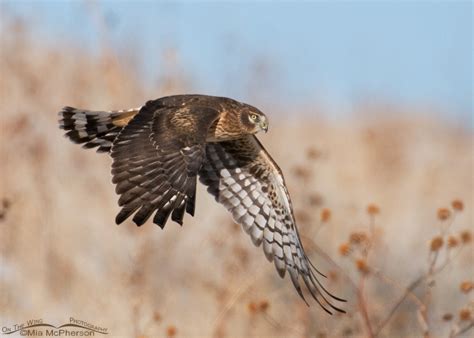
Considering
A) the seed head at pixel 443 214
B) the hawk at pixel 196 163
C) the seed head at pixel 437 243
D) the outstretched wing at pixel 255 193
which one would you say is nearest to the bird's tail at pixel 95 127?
the hawk at pixel 196 163

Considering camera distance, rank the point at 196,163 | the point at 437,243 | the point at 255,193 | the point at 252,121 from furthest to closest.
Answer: the point at 255,193 → the point at 252,121 → the point at 196,163 → the point at 437,243

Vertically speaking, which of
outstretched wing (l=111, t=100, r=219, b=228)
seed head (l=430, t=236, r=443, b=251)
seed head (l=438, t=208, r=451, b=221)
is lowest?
seed head (l=430, t=236, r=443, b=251)

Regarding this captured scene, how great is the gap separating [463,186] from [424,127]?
2.90 m

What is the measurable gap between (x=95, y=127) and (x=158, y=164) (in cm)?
117

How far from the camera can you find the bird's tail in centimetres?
698

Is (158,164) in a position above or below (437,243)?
above

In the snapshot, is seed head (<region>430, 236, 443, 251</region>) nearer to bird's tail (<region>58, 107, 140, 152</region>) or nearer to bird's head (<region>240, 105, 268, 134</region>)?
bird's head (<region>240, 105, 268, 134</region>)

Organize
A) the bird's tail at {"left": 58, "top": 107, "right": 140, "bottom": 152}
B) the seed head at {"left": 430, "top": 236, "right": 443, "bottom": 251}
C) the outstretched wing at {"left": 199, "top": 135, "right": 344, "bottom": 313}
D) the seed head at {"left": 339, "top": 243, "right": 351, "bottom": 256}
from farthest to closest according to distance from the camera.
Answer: the bird's tail at {"left": 58, "top": 107, "right": 140, "bottom": 152} < the outstretched wing at {"left": 199, "top": 135, "right": 344, "bottom": 313} < the seed head at {"left": 339, "top": 243, "right": 351, "bottom": 256} < the seed head at {"left": 430, "top": 236, "right": 443, "bottom": 251}

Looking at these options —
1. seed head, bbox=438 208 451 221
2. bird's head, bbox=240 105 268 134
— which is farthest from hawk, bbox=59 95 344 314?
seed head, bbox=438 208 451 221

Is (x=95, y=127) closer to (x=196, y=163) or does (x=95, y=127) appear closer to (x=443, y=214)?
(x=196, y=163)

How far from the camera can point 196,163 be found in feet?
19.4

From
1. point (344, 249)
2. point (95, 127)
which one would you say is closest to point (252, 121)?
point (95, 127)

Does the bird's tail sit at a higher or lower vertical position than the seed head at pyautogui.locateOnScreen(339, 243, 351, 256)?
higher

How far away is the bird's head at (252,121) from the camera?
6895 mm
